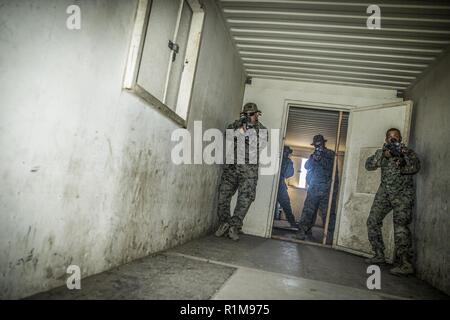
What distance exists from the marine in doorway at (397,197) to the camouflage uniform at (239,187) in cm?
180

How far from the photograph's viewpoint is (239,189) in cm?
453

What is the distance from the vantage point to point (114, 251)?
2.26 meters

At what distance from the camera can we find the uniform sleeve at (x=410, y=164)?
3.75m

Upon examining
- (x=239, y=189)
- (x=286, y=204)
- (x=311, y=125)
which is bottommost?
(x=286, y=204)

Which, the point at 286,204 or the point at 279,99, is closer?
the point at 279,99

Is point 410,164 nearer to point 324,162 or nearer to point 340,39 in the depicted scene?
point 340,39

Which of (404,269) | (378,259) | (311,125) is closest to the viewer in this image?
(404,269)

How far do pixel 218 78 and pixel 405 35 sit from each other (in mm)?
2609

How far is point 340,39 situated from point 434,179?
231cm

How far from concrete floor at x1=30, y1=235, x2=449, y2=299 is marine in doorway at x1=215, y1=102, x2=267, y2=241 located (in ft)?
1.98

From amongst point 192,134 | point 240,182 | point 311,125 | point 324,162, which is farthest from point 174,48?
point 311,125

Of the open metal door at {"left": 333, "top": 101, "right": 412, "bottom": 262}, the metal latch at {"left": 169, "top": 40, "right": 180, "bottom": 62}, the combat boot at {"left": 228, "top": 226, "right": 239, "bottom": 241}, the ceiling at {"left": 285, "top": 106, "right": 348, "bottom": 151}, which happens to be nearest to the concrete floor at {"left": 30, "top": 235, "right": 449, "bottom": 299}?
the combat boot at {"left": 228, "top": 226, "right": 239, "bottom": 241}

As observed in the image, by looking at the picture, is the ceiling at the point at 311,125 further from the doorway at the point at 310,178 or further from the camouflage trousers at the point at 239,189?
the camouflage trousers at the point at 239,189
